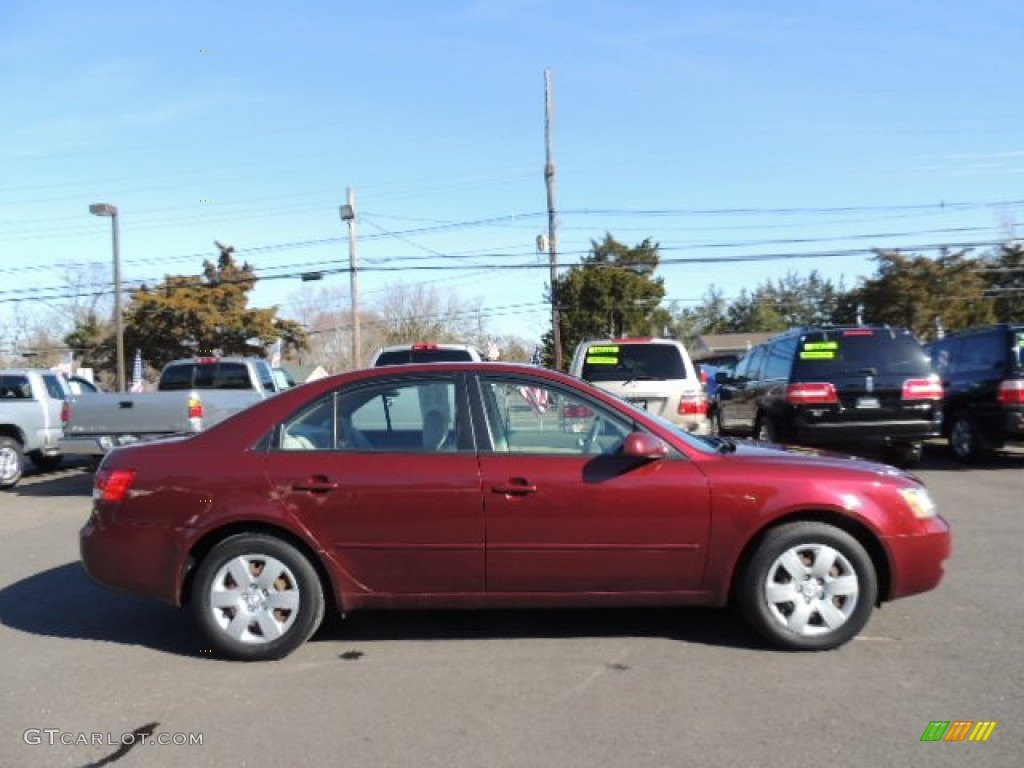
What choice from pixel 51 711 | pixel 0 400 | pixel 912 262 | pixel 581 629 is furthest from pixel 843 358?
pixel 912 262

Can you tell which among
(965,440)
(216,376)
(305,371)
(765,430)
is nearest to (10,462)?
(216,376)

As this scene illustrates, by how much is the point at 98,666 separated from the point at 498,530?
2.31m

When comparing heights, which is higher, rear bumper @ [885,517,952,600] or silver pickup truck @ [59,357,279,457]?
silver pickup truck @ [59,357,279,457]

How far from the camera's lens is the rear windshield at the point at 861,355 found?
10750 millimetres

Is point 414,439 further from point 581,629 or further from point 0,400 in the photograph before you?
point 0,400

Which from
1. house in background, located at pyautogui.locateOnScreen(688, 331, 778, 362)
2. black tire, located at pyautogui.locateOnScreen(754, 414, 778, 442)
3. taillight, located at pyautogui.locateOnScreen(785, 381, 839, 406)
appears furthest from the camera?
house in background, located at pyautogui.locateOnScreen(688, 331, 778, 362)

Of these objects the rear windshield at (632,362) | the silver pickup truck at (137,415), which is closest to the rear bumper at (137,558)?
the silver pickup truck at (137,415)

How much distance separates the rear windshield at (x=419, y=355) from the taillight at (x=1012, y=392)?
7.14 meters

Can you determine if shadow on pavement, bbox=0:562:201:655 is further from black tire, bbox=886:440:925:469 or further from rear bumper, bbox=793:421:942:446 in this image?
black tire, bbox=886:440:925:469

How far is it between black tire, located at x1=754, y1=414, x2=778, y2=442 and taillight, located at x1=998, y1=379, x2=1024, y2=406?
2.88m

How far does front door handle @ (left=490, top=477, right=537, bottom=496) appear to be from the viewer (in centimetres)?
452

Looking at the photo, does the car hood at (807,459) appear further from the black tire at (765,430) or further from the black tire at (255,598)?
the black tire at (765,430)

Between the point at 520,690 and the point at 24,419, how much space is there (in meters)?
11.4

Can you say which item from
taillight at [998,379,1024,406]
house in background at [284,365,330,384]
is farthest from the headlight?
house in background at [284,365,330,384]
